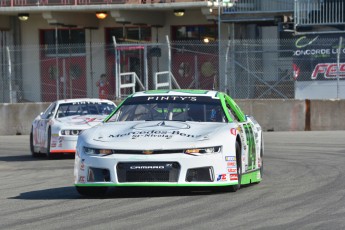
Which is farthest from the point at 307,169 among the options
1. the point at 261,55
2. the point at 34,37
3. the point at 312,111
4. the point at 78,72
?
the point at 34,37

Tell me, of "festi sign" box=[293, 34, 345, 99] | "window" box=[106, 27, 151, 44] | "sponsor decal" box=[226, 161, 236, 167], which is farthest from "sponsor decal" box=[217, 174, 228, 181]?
"window" box=[106, 27, 151, 44]

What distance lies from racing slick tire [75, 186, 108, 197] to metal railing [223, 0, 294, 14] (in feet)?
73.5

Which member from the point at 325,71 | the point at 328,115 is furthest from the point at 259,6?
the point at 328,115

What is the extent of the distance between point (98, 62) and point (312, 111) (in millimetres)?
11295

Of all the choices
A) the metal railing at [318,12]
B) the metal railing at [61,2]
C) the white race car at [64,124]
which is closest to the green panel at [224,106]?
the white race car at [64,124]

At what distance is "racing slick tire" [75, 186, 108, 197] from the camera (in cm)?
1119

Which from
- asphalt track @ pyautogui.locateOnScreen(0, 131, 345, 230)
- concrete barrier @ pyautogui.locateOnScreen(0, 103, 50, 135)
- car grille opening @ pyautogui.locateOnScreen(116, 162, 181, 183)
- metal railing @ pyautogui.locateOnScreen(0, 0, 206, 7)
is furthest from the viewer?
metal railing @ pyautogui.locateOnScreen(0, 0, 206, 7)

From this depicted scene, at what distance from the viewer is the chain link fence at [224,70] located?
1111 inches

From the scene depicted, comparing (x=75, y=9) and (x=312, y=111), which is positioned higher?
(x=75, y=9)

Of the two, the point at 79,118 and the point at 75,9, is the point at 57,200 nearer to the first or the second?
the point at 79,118

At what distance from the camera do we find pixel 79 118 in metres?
19.3

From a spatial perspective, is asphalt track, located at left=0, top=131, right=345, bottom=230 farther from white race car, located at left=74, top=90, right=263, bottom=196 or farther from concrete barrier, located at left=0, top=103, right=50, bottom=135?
concrete barrier, located at left=0, top=103, right=50, bottom=135

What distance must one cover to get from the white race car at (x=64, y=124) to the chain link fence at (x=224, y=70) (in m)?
7.64

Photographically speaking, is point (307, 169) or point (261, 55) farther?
point (261, 55)
